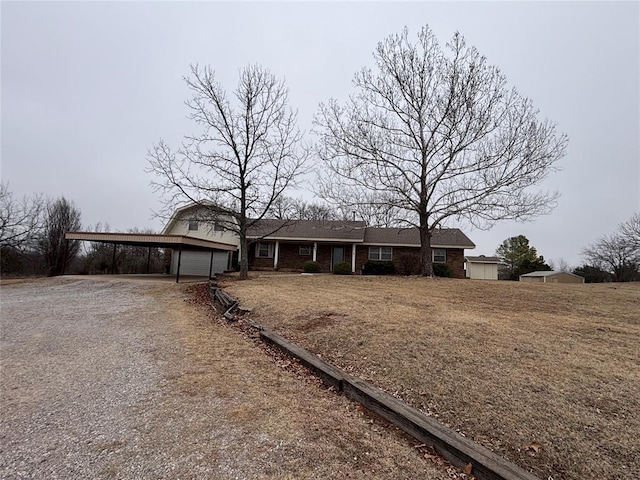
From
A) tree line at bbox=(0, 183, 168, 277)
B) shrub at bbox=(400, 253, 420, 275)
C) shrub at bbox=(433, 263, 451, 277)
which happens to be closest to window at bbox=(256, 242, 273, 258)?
tree line at bbox=(0, 183, 168, 277)

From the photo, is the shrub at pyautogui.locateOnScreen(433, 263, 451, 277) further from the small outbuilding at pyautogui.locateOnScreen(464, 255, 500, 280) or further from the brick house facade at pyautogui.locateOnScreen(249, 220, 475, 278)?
the small outbuilding at pyautogui.locateOnScreen(464, 255, 500, 280)

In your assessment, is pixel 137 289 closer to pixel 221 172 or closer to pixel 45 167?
pixel 221 172

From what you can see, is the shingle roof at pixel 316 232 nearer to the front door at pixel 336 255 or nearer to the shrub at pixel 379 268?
the front door at pixel 336 255

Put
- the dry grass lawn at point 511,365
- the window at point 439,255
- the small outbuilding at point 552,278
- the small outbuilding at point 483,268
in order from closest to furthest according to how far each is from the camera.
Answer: the dry grass lawn at point 511,365 → the window at point 439,255 → the small outbuilding at point 552,278 → the small outbuilding at point 483,268

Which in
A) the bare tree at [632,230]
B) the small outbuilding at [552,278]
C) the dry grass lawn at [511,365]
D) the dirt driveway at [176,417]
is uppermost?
the bare tree at [632,230]

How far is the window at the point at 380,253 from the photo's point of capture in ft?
77.3

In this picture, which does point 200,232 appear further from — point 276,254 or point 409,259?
point 409,259

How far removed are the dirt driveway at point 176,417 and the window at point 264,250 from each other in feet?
58.7

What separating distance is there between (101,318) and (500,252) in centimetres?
4469

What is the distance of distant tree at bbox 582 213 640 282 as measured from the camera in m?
31.7

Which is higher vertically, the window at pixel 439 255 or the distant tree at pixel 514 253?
the distant tree at pixel 514 253

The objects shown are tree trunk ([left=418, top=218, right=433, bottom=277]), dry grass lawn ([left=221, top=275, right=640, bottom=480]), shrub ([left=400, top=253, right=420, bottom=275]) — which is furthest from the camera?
shrub ([left=400, top=253, right=420, bottom=275])

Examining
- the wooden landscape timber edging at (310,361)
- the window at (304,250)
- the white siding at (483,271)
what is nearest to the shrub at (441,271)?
the white siding at (483,271)

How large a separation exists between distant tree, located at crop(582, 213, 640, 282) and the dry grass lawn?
104 ft
